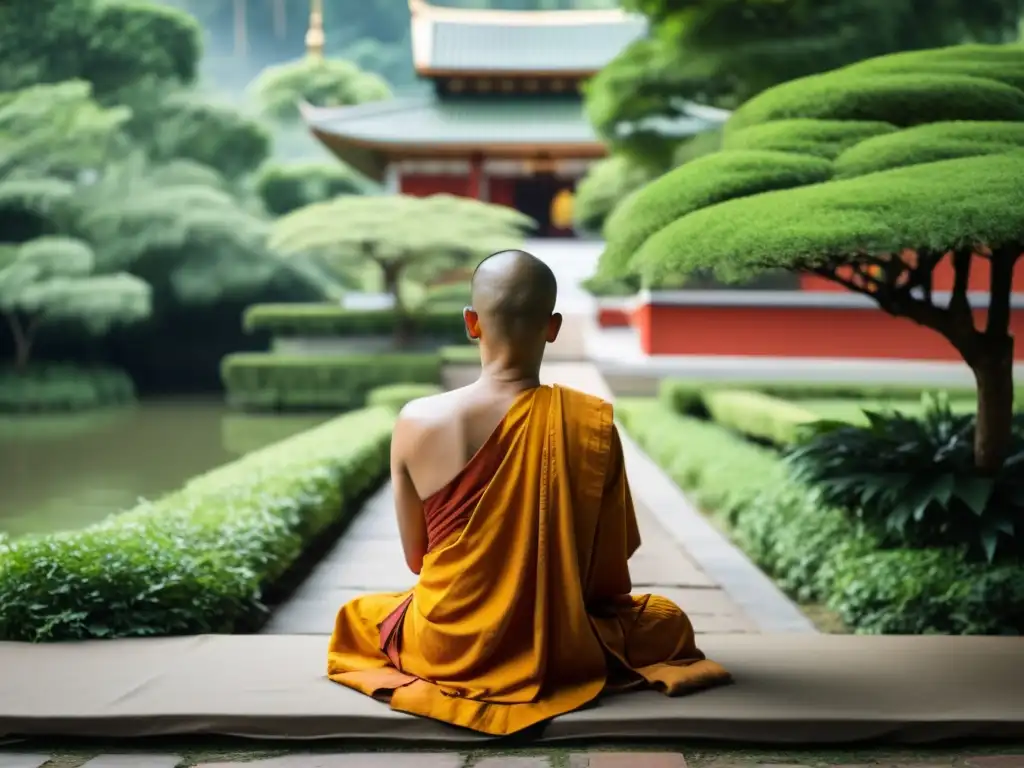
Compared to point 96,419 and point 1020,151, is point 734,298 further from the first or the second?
point 1020,151

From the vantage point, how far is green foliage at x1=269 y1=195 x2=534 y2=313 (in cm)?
1644

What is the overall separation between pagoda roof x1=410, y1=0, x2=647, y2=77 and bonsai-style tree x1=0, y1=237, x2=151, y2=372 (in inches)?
309

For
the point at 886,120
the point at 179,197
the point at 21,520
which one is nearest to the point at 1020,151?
the point at 886,120

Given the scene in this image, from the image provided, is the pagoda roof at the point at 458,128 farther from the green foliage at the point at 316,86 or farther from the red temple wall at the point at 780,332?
the green foliage at the point at 316,86

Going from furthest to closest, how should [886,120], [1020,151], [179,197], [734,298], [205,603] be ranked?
[179,197], [734,298], [886,120], [1020,151], [205,603]

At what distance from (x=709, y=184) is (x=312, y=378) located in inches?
513

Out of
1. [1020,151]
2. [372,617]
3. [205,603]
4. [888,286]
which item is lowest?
[205,603]

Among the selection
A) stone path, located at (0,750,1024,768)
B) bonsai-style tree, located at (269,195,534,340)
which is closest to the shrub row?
stone path, located at (0,750,1024,768)

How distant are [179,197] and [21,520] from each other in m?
14.2

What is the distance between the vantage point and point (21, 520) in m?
7.62

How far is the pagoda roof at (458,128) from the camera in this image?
20.8 m

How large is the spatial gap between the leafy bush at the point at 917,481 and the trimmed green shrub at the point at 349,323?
14.3 meters

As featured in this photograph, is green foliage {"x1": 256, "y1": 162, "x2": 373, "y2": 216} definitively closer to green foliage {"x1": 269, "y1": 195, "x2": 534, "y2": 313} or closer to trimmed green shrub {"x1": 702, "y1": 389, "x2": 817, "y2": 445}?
green foliage {"x1": 269, "y1": 195, "x2": 534, "y2": 313}

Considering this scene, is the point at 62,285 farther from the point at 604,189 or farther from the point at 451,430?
the point at 451,430
